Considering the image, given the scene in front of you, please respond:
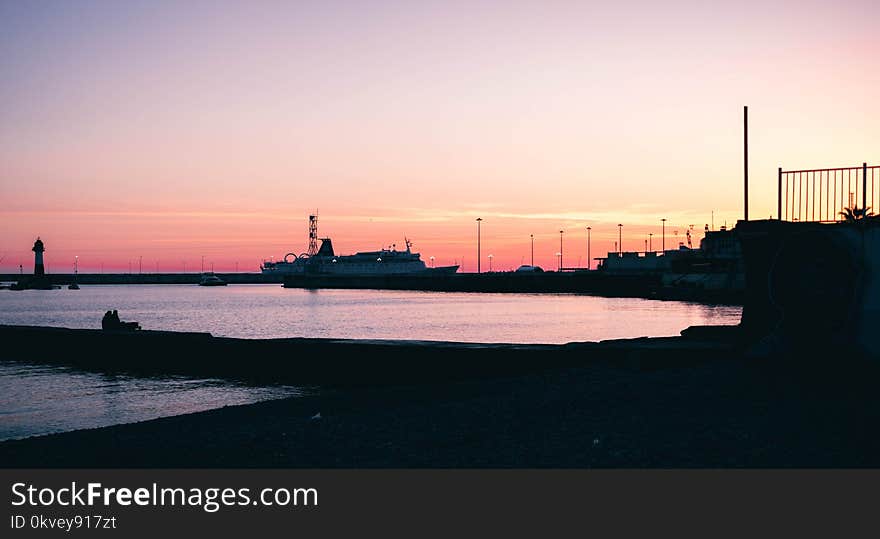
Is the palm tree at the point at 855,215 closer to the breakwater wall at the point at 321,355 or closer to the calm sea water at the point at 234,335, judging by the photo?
the breakwater wall at the point at 321,355

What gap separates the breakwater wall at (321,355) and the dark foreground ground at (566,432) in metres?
5.14

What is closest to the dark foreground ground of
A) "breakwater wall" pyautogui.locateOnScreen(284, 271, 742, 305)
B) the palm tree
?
the palm tree

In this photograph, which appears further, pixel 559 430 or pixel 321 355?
pixel 321 355

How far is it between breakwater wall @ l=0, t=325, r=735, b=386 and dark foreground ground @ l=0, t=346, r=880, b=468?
5.14 m

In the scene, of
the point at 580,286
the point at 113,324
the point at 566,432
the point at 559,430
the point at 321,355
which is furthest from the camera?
the point at 580,286

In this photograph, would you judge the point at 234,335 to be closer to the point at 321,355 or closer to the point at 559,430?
the point at 321,355

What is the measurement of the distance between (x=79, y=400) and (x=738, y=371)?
1917cm

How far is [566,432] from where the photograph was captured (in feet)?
34.3

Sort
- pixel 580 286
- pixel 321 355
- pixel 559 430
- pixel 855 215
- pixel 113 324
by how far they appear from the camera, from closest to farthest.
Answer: pixel 559 430, pixel 855 215, pixel 321 355, pixel 113 324, pixel 580 286

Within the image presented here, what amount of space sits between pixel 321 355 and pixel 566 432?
58.2 feet

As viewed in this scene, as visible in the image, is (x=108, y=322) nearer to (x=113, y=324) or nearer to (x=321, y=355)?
(x=113, y=324)

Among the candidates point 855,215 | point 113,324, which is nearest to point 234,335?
point 113,324

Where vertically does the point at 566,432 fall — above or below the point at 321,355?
above

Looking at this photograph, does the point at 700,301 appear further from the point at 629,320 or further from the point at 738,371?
the point at 738,371
